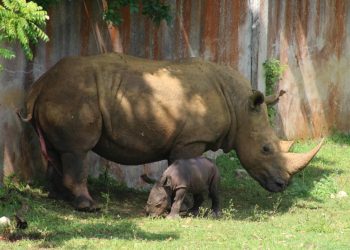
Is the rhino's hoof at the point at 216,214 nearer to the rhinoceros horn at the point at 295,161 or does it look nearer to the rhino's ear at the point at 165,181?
the rhino's ear at the point at 165,181

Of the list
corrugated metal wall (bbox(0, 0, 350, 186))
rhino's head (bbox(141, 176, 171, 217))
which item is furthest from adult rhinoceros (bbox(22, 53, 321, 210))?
rhino's head (bbox(141, 176, 171, 217))

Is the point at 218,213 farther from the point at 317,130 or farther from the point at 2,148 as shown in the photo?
the point at 317,130

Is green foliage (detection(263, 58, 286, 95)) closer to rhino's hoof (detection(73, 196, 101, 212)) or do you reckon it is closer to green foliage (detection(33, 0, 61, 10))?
green foliage (detection(33, 0, 61, 10))

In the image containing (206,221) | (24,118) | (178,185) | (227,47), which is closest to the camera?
(206,221)

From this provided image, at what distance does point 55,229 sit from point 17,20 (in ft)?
7.01

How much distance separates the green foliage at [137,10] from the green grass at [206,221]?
1.95m

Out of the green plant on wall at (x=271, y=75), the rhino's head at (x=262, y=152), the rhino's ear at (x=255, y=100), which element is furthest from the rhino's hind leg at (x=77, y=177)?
the green plant on wall at (x=271, y=75)

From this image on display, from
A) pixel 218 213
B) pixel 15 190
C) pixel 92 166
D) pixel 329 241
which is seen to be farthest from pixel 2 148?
pixel 329 241

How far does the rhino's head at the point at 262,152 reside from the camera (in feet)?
37.1

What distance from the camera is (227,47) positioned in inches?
509

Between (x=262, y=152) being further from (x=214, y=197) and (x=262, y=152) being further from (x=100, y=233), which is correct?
(x=100, y=233)

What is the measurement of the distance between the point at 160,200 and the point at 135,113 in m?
1.01

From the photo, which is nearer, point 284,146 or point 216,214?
point 216,214

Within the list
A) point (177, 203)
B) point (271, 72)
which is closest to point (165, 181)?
point (177, 203)
